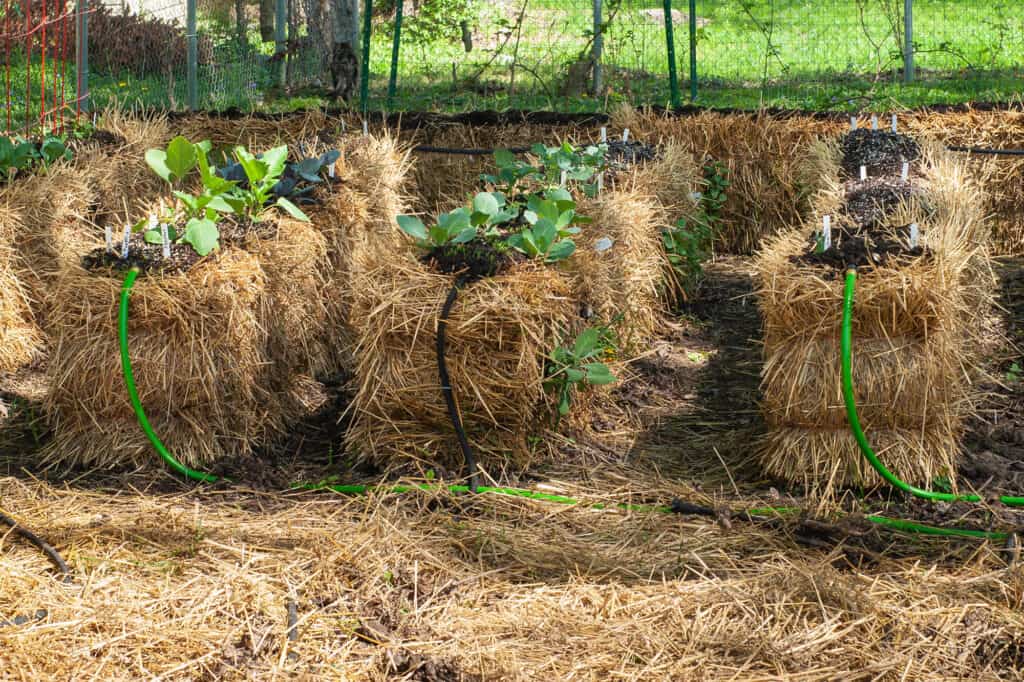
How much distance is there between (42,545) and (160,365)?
30.5 inches

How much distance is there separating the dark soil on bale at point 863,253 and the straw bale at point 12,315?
3336mm

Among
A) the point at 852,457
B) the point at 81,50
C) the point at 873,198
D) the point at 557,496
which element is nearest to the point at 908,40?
the point at 873,198

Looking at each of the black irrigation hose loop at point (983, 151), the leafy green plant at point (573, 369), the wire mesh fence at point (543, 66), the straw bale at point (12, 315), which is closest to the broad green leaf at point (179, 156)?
the straw bale at point (12, 315)

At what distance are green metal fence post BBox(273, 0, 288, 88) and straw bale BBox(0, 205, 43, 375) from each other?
18.6 ft

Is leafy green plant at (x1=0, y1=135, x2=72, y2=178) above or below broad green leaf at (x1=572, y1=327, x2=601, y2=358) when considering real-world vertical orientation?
above

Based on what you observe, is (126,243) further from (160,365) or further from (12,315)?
(12,315)

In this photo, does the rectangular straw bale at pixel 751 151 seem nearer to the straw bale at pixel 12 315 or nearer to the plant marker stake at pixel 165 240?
the straw bale at pixel 12 315

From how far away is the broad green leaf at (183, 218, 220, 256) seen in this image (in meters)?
3.66

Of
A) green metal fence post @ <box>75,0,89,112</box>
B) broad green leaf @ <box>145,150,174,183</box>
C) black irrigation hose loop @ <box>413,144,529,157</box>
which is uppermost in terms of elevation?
green metal fence post @ <box>75,0,89,112</box>

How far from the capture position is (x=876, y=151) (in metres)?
6.02

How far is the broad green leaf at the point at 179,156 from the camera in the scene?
4148 mm

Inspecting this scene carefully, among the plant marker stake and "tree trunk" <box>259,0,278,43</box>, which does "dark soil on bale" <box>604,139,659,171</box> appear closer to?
the plant marker stake

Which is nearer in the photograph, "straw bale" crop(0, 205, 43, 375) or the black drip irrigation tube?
the black drip irrigation tube

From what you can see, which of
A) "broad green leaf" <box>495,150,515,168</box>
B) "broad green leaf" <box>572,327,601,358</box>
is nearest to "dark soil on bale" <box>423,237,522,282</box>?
"broad green leaf" <box>572,327,601,358</box>
